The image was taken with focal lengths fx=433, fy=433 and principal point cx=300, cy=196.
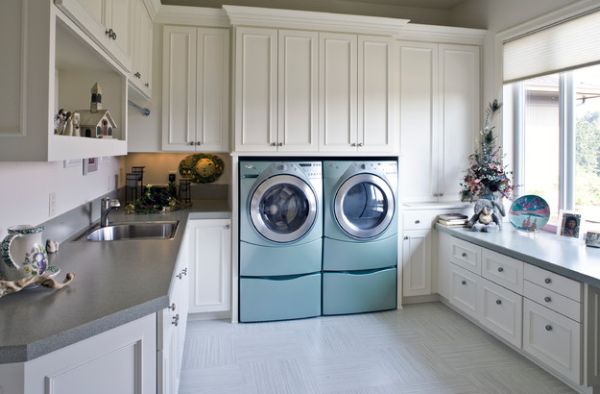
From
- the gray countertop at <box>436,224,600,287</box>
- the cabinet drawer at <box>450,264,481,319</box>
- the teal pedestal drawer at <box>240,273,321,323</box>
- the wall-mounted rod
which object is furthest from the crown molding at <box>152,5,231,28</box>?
the cabinet drawer at <box>450,264,481,319</box>

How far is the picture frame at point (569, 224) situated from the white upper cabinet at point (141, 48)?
312 cm

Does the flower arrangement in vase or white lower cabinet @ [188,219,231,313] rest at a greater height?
the flower arrangement in vase

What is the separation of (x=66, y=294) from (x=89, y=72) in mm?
1158

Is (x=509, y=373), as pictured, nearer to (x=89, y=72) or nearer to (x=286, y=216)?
(x=286, y=216)

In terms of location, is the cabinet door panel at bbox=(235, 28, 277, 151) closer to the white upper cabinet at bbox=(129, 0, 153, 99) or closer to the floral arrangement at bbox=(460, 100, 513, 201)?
the white upper cabinet at bbox=(129, 0, 153, 99)

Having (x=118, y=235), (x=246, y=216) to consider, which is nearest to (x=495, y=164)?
(x=246, y=216)

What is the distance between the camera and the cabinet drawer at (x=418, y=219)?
3.75m

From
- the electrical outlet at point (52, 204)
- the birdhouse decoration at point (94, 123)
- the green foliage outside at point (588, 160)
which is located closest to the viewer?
the birdhouse decoration at point (94, 123)

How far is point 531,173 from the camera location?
3752 millimetres

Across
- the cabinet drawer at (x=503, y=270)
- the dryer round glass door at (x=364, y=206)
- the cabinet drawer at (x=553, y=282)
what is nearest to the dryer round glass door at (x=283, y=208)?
the dryer round glass door at (x=364, y=206)

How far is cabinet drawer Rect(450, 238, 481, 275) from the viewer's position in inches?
128

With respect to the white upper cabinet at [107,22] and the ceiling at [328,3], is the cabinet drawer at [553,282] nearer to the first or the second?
the white upper cabinet at [107,22]

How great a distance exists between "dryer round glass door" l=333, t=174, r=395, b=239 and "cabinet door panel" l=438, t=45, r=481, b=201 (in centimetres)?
68

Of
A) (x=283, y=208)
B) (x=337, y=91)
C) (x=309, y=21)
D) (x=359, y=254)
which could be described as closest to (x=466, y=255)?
(x=359, y=254)
